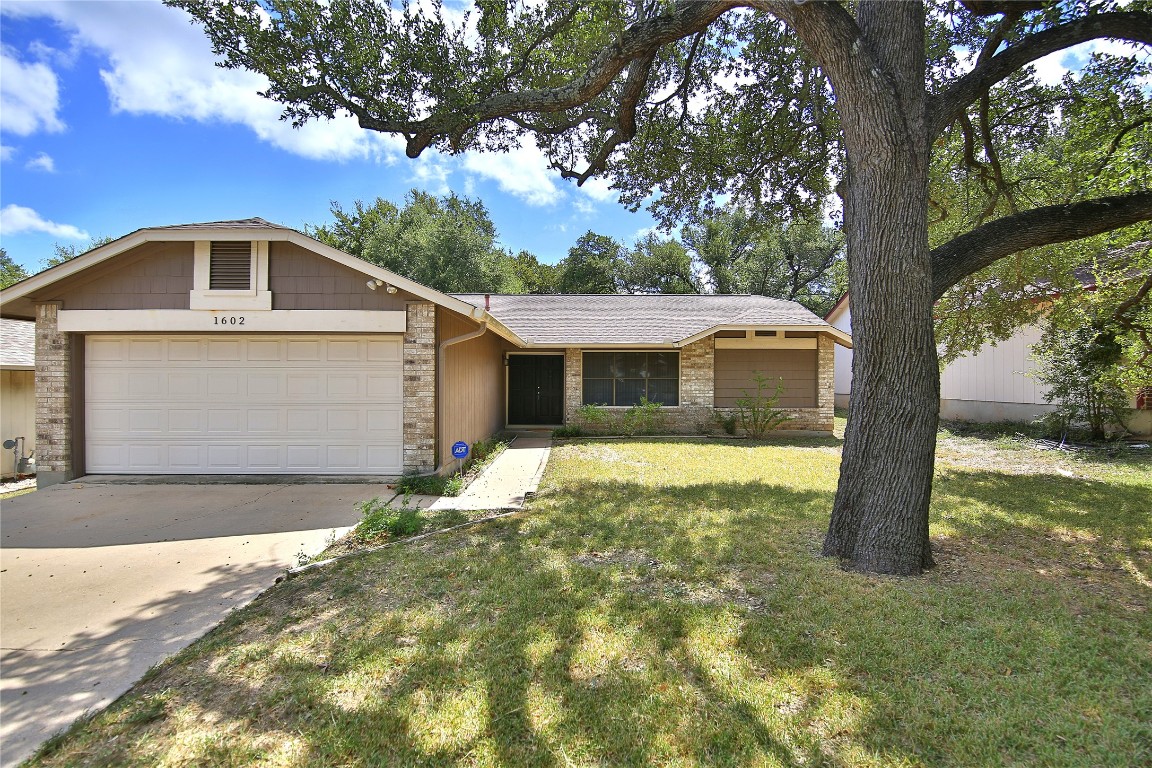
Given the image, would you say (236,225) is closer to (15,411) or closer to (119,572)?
(119,572)

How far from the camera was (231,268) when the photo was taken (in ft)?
23.2

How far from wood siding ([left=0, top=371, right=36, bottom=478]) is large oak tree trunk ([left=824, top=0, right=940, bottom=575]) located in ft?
44.8

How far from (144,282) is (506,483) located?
6155 mm

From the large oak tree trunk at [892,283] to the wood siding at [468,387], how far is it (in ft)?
18.5

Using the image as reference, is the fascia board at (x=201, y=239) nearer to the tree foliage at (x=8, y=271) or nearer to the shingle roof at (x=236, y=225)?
the shingle roof at (x=236, y=225)

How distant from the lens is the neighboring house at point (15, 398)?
919 cm

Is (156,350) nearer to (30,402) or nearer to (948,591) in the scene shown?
(30,402)

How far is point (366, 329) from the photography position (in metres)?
7.06

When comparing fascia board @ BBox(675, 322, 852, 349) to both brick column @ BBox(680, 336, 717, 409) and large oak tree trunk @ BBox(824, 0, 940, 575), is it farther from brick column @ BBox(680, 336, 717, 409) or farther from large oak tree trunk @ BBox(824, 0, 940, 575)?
large oak tree trunk @ BBox(824, 0, 940, 575)

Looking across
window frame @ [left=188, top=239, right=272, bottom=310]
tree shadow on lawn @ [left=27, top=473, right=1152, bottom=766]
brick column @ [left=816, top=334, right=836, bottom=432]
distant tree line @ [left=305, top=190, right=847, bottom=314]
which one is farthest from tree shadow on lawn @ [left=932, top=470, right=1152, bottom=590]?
distant tree line @ [left=305, top=190, right=847, bottom=314]

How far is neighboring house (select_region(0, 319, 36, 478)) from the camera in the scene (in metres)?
9.19

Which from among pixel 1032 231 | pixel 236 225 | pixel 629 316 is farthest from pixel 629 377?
pixel 1032 231

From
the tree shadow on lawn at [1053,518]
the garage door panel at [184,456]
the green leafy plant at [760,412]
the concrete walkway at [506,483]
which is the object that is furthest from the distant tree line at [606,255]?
the tree shadow on lawn at [1053,518]

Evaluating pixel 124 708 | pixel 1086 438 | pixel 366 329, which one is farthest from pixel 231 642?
pixel 1086 438
